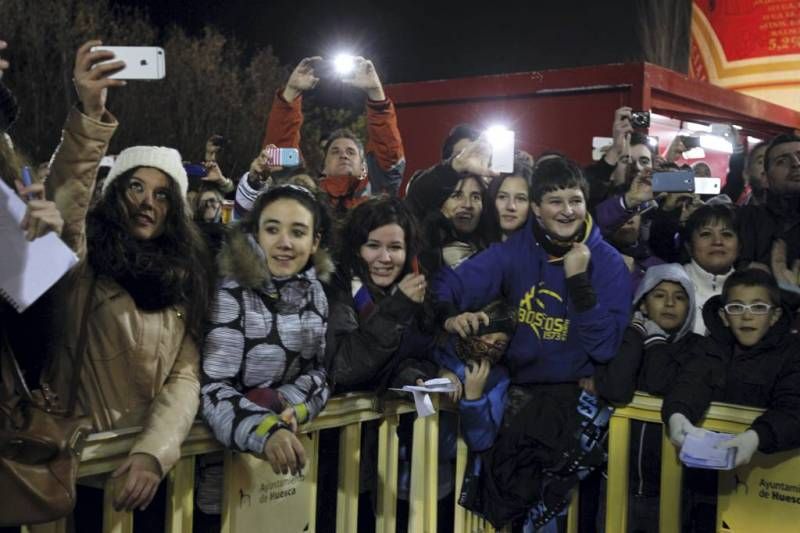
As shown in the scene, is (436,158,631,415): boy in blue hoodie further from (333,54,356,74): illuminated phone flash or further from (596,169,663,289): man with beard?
(333,54,356,74): illuminated phone flash

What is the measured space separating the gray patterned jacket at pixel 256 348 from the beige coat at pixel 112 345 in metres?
0.09

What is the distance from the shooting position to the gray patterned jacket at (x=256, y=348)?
2984mm

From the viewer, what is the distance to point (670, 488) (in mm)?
3844

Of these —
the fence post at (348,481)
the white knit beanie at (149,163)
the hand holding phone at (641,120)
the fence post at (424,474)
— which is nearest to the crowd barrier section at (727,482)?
the fence post at (424,474)

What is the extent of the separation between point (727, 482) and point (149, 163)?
2511 millimetres

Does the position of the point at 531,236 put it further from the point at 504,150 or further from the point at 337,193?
the point at 337,193

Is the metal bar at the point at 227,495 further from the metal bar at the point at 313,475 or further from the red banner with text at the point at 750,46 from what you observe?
the red banner with text at the point at 750,46

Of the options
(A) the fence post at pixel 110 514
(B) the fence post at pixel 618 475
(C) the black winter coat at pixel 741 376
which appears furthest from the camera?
(B) the fence post at pixel 618 475

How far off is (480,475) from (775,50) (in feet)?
41.0

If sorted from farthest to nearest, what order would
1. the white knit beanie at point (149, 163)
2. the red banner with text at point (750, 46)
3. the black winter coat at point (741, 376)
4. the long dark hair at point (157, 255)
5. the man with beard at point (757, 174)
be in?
the red banner with text at point (750, 46) < the man with beard at point (757, 174) < the black winter coat at point (741, 376) < the white knit beanie at point (149, 163) < the long dark hair at point (157, 255)

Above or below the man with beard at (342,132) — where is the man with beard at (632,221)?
below

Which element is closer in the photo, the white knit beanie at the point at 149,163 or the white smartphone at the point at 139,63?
the white smartphone at the point at 139,63

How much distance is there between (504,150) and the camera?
4.26m

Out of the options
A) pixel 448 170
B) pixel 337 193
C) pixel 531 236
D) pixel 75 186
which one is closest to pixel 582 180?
pixel 531 236
